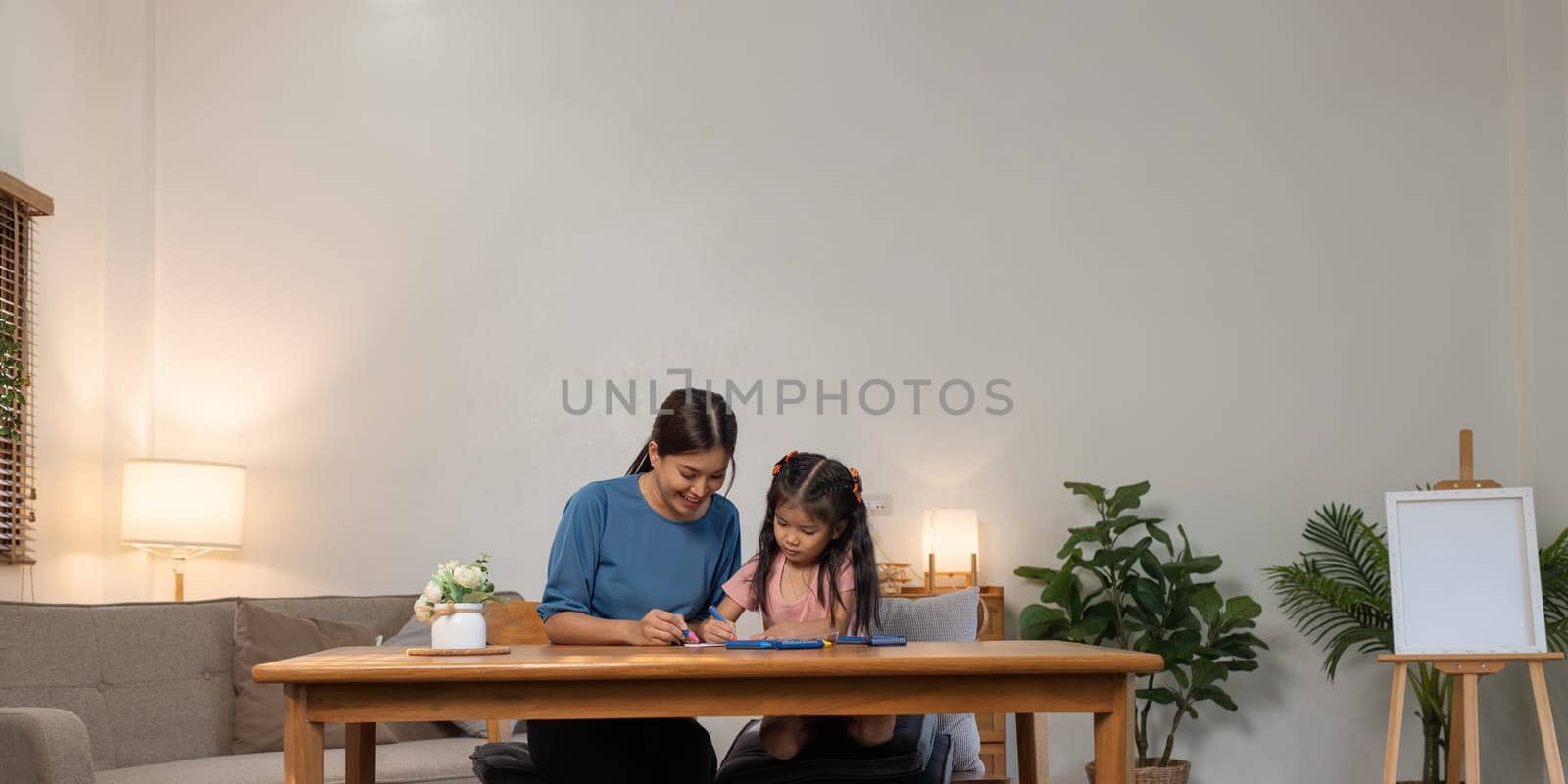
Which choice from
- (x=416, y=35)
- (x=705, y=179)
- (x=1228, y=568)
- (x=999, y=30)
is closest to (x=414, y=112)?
(x=416, y=35)

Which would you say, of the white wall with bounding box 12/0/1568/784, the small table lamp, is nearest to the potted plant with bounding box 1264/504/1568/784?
the white wall with bounding box 12/0/1568/784

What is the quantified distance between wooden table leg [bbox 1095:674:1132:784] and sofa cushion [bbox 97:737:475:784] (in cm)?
195

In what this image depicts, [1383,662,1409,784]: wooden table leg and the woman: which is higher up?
the woman

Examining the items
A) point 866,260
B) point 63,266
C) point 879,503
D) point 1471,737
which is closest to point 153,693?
point 63,266

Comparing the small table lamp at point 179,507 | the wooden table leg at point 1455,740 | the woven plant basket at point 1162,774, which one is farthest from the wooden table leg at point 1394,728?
the small table lamp at point 179,507

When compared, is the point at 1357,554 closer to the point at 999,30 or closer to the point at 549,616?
the point at 999,30

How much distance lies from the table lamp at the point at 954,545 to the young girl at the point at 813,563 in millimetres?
2255

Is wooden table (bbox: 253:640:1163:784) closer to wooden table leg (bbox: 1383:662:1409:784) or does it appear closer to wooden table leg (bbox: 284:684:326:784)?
wooden table leg (bbox: 284:684:326:784)

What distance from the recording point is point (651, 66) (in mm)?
5445

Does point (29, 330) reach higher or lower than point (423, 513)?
higher

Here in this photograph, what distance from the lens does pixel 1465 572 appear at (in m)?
4.03

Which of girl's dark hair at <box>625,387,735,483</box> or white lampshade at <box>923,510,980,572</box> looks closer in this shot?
girl's dark hair at <box>625,387,735,483</box>

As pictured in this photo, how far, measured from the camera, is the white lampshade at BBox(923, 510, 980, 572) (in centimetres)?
502

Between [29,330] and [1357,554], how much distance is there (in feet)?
15.5
